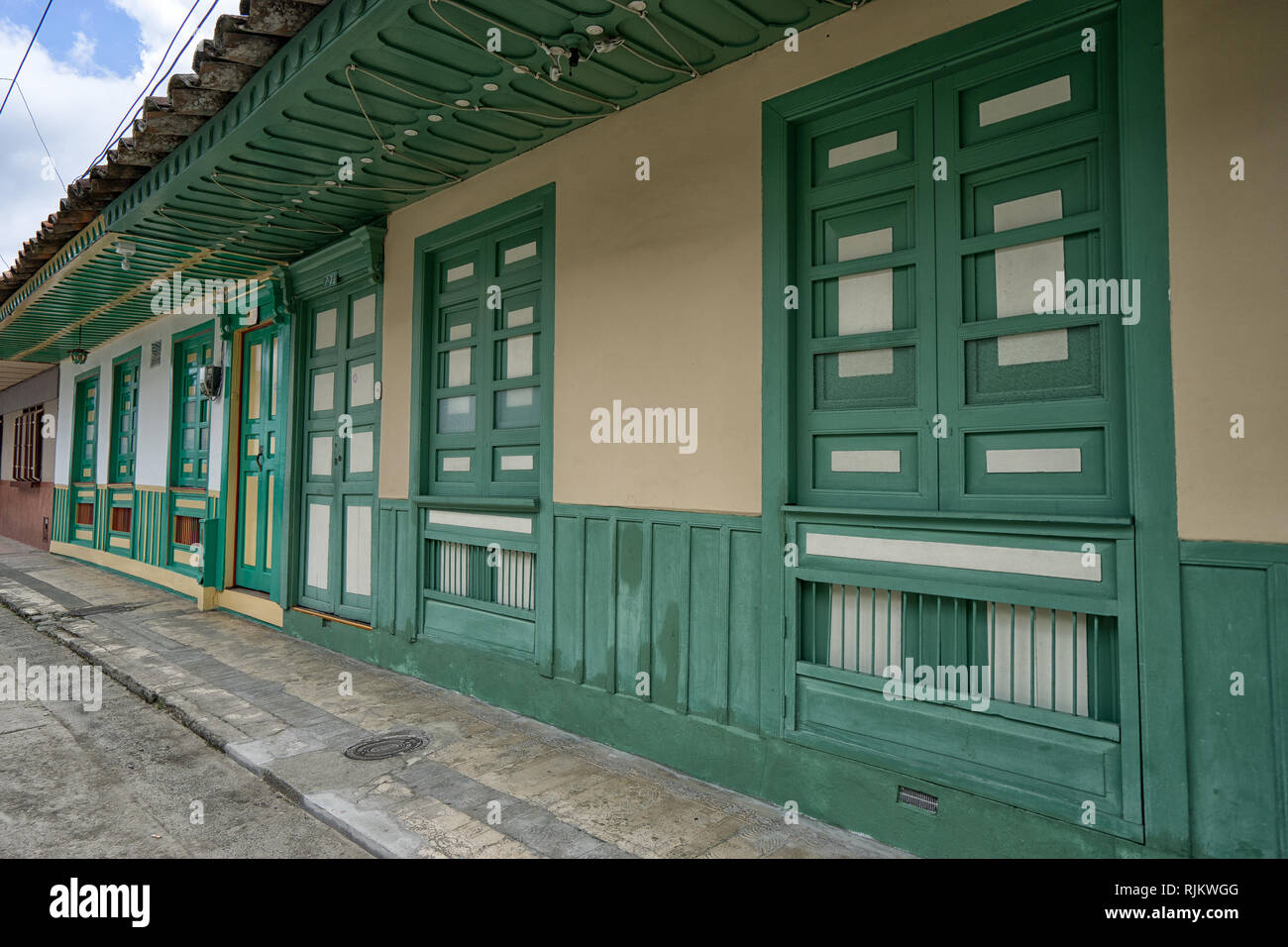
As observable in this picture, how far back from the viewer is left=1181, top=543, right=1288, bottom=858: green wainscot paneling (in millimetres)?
2305

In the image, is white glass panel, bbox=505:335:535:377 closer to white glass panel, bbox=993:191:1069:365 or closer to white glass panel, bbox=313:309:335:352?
white glass panel, bbox=313:309:335:352

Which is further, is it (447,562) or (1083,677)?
(447,562)

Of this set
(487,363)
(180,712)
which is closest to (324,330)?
(487,363)

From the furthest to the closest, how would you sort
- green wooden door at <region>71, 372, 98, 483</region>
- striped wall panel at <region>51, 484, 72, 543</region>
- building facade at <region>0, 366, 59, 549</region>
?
building facade at <region>0, 366, 59, 549</region>
striped wall panel at <region>51, 484, 72, 543</region>
green wooden door at <region>71, 372, 98, 483</region>

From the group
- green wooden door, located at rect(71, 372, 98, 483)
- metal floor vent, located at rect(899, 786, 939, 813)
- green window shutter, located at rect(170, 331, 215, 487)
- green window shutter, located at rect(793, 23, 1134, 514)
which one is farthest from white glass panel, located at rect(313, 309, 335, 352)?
green wooden door, located at rect(71, 372, 98, 483)

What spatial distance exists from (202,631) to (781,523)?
639 centimetres

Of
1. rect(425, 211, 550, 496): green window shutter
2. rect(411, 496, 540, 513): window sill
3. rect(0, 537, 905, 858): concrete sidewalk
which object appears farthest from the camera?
rect(425, 211, 550, 496): green window shutter

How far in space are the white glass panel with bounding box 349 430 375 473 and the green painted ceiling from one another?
1765 millimetres

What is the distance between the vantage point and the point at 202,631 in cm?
729

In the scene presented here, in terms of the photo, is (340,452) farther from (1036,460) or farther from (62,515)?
(62,515)

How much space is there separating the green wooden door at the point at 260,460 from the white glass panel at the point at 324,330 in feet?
1.80

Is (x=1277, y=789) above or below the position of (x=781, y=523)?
below
